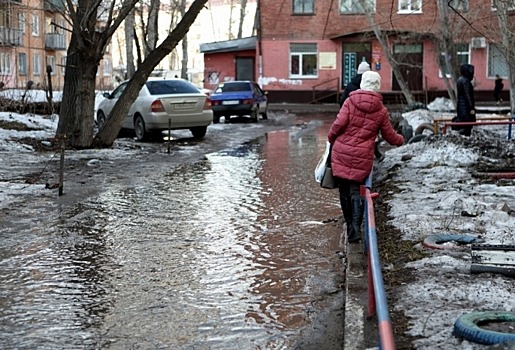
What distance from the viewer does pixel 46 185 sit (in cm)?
1073

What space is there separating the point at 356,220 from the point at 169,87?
12404mm

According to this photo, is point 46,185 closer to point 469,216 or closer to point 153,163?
point 153,163

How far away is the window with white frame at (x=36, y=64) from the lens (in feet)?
198

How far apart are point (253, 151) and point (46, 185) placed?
6859 mm

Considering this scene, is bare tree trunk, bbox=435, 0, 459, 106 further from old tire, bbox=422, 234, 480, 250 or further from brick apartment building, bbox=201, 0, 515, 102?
brick apartment building, bbox=201, 0, 515, 102

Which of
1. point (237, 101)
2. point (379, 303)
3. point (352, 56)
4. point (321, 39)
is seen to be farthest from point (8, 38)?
point (379, 303)

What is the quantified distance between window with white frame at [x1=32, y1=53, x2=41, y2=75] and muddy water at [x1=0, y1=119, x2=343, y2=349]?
5192cm

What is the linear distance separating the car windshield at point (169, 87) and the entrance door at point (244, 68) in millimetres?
26180

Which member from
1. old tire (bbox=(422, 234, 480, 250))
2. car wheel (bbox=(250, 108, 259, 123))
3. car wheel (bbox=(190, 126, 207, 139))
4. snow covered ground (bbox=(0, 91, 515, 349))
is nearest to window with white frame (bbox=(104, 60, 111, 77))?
car wheel (bbox=(250, 108, 259, 123))

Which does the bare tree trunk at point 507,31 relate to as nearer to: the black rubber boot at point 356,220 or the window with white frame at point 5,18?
the black rubber boot at point 356,220

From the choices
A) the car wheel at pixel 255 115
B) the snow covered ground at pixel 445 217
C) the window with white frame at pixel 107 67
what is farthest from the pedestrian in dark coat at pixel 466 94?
the window with white frame at pixel 107 67

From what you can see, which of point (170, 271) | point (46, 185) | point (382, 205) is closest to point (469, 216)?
point (382, 205)

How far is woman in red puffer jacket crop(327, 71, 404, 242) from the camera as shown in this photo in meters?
6.96

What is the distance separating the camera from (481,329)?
417cm
